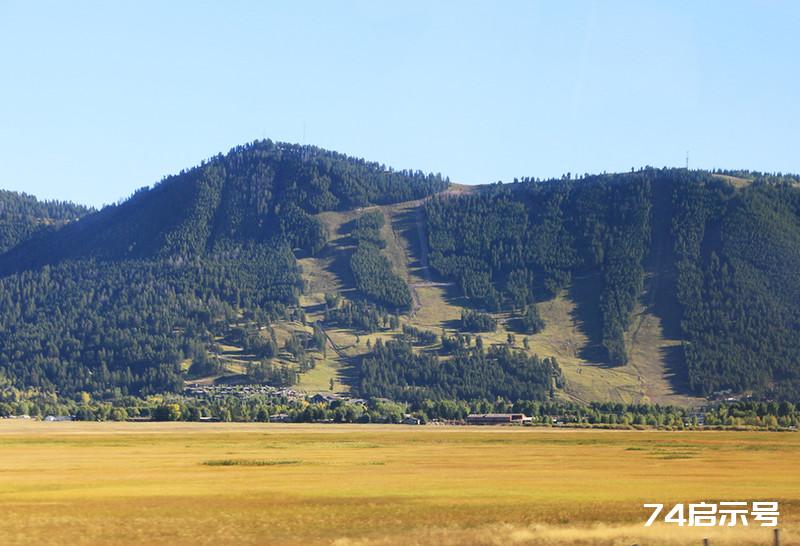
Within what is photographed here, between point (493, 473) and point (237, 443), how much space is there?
72046mm

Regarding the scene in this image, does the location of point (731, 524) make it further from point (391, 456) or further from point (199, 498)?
point (391, 456)

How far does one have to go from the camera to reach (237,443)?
586ft

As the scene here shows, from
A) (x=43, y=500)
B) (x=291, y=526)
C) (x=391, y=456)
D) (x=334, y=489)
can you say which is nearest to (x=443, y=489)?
(x=334, y=489)

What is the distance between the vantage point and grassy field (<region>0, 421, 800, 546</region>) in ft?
235

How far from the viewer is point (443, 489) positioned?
317ft

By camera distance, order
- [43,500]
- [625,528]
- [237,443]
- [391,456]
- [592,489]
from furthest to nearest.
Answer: [237,443] → [391,456] → [592,489] → [43,500] → [625,528]

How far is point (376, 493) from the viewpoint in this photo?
A: 9381 cm

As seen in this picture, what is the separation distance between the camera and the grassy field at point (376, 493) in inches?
2815

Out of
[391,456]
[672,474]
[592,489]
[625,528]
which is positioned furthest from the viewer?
[391,456]

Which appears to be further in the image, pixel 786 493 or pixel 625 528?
pixel 786 493

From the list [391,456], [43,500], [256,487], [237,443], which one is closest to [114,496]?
[43,500]

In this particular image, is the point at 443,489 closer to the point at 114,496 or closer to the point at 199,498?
the point at 199,498

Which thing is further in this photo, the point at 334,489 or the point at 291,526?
the point at 334,489

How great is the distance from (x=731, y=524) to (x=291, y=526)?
26.4 metres
